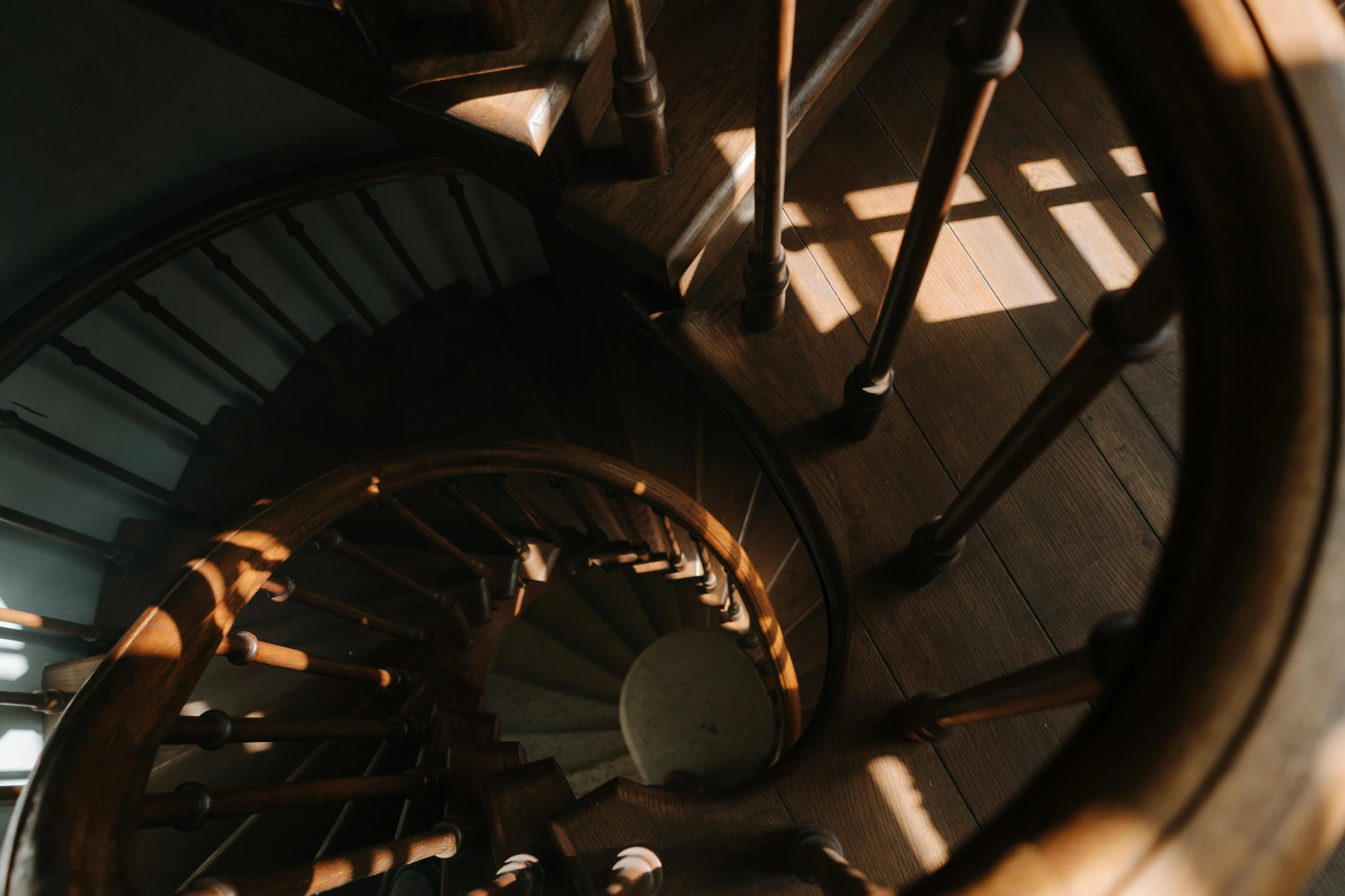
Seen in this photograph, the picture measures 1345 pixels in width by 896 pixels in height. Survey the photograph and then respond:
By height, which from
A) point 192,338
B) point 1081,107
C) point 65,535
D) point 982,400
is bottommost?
point 982,400

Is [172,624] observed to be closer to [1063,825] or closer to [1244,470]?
[1063,825]

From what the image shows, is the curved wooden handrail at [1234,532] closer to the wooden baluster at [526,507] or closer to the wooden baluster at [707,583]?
the wooden baluster at [526,507]

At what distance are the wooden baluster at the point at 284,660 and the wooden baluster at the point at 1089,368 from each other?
1.26m

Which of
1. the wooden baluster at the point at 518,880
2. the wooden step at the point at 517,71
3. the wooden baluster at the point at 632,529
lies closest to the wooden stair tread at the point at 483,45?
the wooden step at the point at 517,71

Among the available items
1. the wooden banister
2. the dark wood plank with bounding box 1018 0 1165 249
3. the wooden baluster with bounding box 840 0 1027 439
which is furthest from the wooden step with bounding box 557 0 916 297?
the wooden banister

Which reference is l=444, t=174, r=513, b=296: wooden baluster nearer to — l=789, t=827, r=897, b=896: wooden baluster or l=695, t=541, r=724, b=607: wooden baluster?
l=695, t=541, r=724, b=607: wooden baluster

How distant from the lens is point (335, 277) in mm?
2732

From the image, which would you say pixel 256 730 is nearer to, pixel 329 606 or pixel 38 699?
pixel 329 606

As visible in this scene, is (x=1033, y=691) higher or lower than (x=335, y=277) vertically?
lower

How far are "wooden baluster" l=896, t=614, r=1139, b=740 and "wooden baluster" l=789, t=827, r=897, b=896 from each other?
0.20 metres

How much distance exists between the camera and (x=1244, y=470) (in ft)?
1.34

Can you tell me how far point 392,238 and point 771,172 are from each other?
2.30 meters

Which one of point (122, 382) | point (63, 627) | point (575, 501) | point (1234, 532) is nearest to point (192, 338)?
point (122, 382)

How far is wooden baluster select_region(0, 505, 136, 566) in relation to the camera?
2.05 metres
